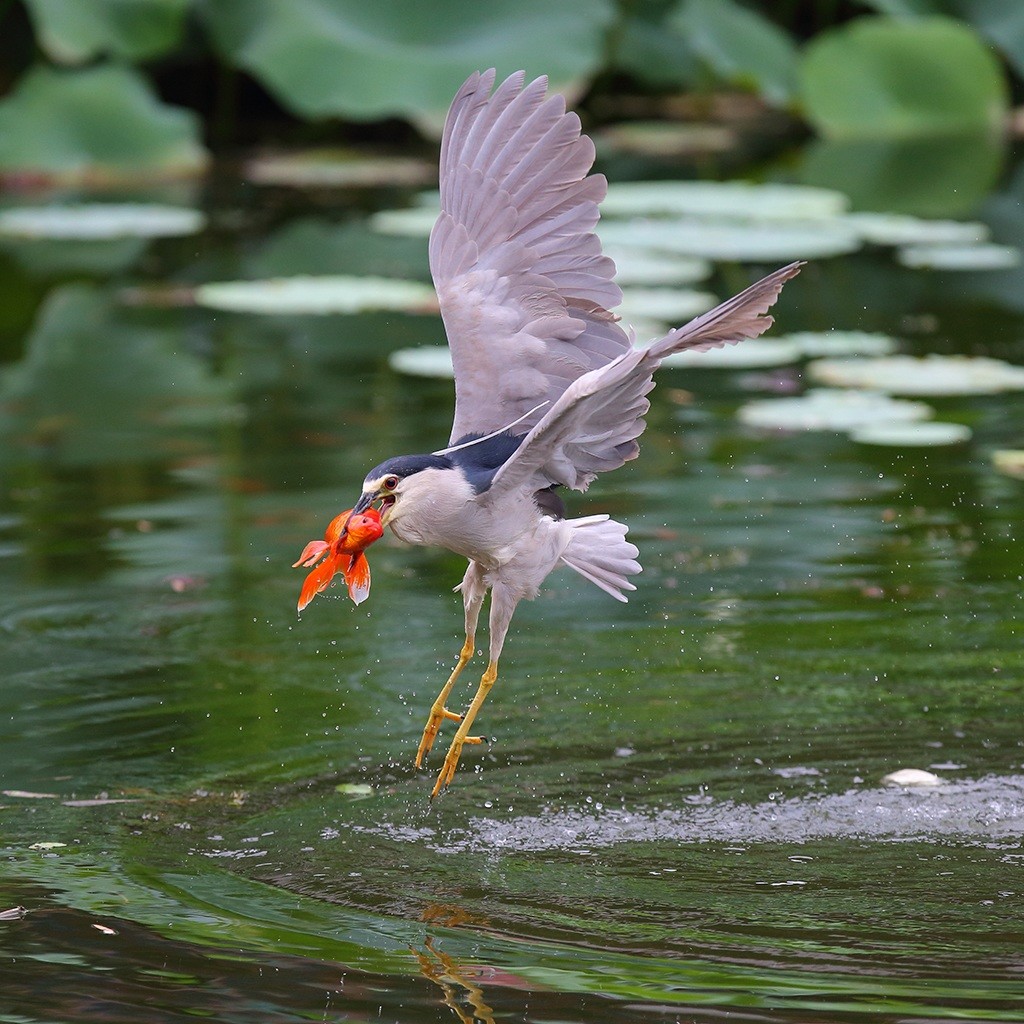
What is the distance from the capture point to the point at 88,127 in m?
13.8

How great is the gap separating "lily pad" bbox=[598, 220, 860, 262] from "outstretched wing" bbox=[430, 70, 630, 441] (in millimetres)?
6127

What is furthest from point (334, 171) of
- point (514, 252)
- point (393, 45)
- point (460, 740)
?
point (460, 740)

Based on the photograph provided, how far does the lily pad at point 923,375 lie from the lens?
25.9 ft

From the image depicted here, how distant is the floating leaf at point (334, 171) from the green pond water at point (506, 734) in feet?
19.6

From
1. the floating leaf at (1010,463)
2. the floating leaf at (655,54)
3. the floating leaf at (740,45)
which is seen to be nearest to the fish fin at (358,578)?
the floating leaf at (1010,463)

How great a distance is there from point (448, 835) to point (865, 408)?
3.98 m

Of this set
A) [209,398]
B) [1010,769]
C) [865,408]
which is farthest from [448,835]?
[209,398]

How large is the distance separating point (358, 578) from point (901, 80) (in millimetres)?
12523

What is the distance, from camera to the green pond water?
3363 millimetres

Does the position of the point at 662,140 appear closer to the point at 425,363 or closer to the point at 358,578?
the point at 425,363

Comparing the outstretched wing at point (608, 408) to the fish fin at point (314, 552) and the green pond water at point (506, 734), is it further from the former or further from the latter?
the green pond water at point (506, 734)

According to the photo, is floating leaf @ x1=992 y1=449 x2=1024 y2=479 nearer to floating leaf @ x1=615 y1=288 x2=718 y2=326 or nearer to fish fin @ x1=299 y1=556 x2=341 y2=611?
floating leaf @ x1=615 y1=288 x2=718 y2=326

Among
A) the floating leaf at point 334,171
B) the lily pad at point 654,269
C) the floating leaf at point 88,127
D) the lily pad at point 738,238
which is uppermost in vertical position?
the floating leaf at point 88,127

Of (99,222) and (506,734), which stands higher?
(99,222)
